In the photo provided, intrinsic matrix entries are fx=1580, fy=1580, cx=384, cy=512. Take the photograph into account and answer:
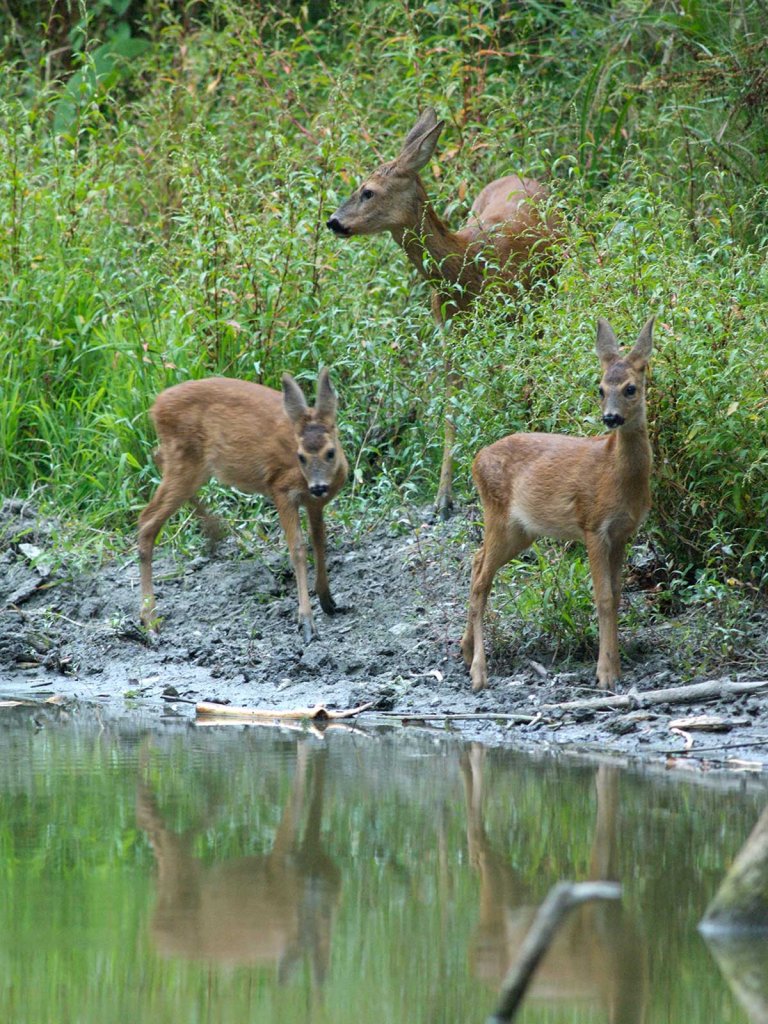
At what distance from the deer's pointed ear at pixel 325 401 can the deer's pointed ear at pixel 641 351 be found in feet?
6.92

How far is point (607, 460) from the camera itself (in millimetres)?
7395

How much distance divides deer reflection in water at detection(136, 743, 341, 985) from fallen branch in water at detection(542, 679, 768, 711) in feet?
5.91

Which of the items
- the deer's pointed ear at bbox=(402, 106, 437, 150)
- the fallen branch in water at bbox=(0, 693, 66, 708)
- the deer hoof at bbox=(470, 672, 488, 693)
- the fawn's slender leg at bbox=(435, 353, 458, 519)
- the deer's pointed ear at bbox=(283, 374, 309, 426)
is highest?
the deer's pointed ear at bbox=(402, 106, 437, 150)

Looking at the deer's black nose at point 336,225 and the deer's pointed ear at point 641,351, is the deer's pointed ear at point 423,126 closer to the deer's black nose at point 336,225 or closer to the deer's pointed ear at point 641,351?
the deer's black nose at point 336,225

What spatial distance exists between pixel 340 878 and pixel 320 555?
401 centimetres

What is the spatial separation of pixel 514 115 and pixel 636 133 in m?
1.22

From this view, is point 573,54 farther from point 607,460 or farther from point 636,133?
point 607,460

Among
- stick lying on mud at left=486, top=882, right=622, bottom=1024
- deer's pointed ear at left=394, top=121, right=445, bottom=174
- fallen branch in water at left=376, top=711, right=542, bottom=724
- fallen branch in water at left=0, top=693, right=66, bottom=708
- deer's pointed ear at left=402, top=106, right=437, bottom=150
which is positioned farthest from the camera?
deer's pointed ear at left=402, top=106, right=437, bottom=150

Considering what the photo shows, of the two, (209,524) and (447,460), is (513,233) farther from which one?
(209,524)

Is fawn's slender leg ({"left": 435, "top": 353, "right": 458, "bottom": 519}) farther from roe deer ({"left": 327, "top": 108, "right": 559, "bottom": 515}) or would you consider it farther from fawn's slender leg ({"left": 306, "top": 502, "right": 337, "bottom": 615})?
fawn's slender leg ({"left": 306, "top": 502, "right": 337, "bottom": 615})

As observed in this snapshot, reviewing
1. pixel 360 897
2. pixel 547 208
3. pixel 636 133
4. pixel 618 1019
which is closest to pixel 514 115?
pixel 636 133

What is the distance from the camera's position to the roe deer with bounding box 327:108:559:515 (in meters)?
9.55

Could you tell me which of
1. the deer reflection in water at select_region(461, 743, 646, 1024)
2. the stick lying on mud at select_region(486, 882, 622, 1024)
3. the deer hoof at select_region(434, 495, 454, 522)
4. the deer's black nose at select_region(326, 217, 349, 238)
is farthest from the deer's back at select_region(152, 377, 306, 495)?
the stick lying on mud at select_region(486, 882, 622, 1024)

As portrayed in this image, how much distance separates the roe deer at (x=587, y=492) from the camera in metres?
7.16
